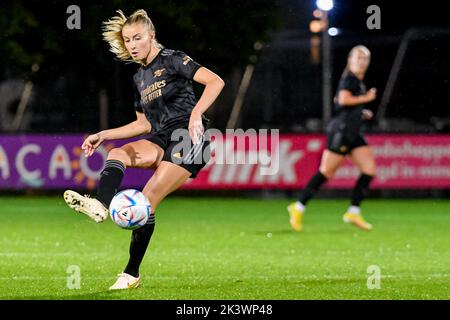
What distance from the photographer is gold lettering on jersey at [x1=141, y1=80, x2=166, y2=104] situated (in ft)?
31.2

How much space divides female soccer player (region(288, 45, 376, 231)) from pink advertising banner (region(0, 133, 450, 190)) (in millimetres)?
7054

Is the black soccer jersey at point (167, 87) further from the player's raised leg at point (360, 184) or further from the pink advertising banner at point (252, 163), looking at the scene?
the pink advertising banner at point (252, 163)

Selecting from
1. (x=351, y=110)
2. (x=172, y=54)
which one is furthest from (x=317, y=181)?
(x=172, y=54)

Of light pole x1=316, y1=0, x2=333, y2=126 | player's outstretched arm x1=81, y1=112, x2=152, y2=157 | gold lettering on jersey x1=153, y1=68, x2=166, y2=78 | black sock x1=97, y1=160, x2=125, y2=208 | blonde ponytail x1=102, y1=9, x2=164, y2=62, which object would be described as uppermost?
light pole x1=316, y1=0, x2=333, y2=126

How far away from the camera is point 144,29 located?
370 inches

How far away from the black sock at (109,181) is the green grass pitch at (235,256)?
73cm

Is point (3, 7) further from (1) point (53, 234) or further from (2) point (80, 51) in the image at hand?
(1) point (53, 234)

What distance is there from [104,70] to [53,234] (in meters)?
10.6
